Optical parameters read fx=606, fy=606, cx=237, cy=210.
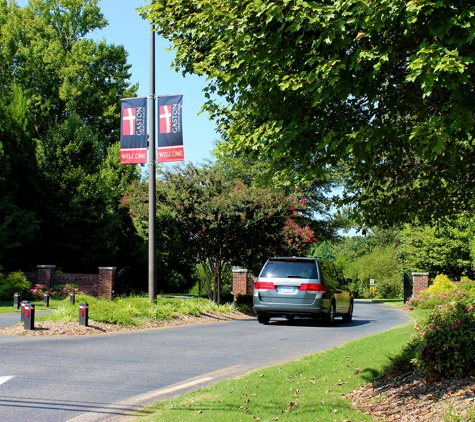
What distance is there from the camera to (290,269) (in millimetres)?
16266

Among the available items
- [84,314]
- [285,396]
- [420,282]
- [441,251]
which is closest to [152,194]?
[84,314]

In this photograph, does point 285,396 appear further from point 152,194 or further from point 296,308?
point 152,194

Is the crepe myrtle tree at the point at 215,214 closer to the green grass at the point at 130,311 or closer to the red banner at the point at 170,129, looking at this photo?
the green grass at the point at 130,311

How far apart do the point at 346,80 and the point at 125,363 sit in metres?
5.89

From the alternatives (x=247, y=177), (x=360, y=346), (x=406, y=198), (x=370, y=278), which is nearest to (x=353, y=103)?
(x=406, y=198)

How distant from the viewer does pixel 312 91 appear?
5.94 meters

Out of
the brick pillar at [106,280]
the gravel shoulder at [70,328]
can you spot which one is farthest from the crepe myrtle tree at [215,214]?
the brick pillar at [106,280]

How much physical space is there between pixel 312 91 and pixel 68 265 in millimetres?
31712

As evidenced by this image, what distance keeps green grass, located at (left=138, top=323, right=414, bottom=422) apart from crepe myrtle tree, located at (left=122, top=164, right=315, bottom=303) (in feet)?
37.6

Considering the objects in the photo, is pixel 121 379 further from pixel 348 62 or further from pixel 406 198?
pixel 348 62

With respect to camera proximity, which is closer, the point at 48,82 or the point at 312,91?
the point at 312,91

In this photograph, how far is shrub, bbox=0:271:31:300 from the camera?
1032 inches

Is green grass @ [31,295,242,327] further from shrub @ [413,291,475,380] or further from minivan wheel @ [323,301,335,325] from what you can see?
shrub @ [413,291,475,380]

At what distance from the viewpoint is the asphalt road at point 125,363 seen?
6820 millimetres
